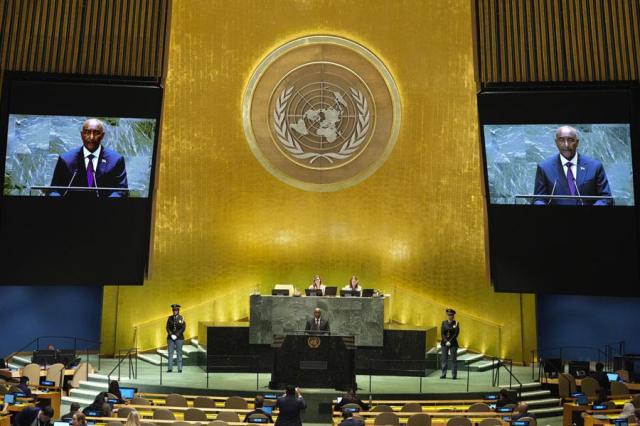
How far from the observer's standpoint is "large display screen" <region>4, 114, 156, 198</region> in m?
15.1

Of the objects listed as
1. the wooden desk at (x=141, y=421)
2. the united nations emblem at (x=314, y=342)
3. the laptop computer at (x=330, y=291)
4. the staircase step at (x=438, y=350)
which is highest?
the laptop computer at (x=330, y=291)

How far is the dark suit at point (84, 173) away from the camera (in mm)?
15070

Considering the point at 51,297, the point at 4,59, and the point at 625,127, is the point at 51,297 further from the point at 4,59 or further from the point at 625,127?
the point at 625,127

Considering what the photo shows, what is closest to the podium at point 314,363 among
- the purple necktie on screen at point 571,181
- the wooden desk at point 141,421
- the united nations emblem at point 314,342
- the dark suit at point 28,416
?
the united nations emblem at point 314,342

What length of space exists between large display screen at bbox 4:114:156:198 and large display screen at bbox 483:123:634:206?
20.9ft

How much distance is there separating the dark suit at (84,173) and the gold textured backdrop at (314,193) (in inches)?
72.4

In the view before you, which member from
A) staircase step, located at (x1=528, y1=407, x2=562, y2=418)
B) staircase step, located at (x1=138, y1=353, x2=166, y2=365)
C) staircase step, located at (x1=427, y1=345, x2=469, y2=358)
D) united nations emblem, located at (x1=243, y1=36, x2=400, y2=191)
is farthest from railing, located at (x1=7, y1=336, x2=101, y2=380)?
staircase step, located at (x1=528, y1=407, x2=562, y2=418)

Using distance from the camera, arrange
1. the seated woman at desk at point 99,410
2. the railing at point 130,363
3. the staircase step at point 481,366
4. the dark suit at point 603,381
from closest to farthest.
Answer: the seated woman at desk at point 99,410, the dark suit at point 603,381, the railing at point 130,363, the staircase step at point 481,366

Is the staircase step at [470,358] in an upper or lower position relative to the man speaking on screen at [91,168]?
lower

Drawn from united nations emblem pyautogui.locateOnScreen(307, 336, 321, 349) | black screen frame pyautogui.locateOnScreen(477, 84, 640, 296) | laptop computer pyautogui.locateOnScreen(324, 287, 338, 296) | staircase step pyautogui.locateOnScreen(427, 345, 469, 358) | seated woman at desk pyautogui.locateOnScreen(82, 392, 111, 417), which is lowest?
seated woman at desk pyautogui.locateOnScreen(82, 392, 111, 417)

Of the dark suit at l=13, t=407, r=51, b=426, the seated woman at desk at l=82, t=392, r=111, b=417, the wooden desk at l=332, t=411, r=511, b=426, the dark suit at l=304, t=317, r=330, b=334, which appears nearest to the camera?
the dark suit at l=13, t=407, r=51, b=426

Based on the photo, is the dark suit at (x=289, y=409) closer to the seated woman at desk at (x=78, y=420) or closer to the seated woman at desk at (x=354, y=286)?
the seated woman at desk at (x=78, y=420)

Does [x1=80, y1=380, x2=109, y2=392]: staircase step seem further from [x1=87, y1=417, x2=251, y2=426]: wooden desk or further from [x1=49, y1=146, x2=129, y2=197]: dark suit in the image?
[x1=87, y1=417, x2=251, y2=426]: wooden desk

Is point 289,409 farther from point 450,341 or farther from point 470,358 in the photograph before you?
point 470,358
